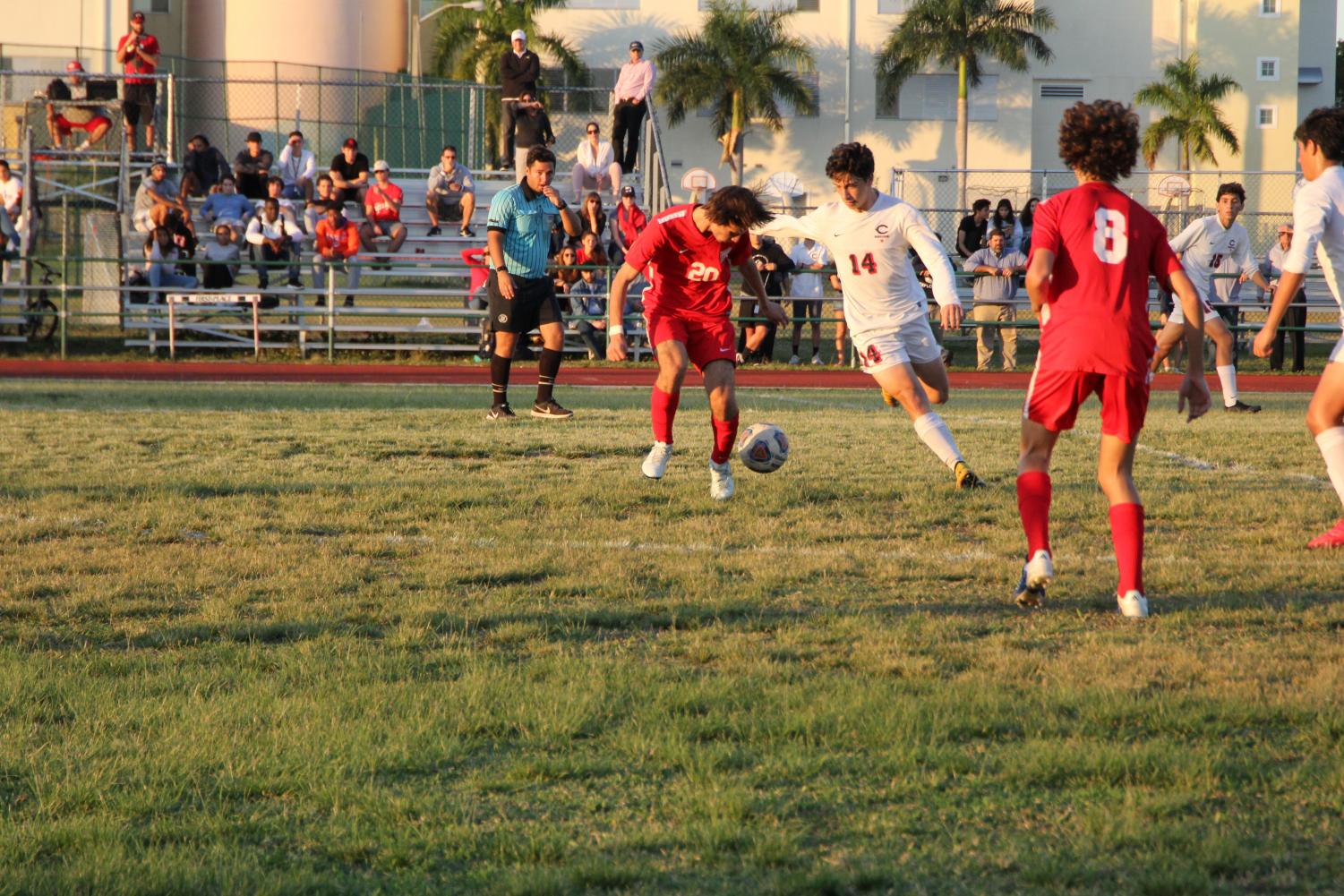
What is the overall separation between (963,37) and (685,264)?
1661 inches

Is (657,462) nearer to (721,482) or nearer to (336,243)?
(721,482)

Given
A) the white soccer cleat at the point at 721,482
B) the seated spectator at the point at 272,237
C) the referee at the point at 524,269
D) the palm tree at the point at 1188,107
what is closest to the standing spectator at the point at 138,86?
the seated spectator at the point at 272,237

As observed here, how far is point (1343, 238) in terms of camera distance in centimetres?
600

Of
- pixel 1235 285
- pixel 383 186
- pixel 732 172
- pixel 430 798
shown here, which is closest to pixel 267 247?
pixel 383 186

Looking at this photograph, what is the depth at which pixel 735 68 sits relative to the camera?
1861 inches

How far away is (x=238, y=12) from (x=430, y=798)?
3559cm

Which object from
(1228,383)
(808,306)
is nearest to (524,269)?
(1228,383)

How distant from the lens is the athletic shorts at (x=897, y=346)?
8352 millimetres

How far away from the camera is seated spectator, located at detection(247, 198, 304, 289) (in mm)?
20767

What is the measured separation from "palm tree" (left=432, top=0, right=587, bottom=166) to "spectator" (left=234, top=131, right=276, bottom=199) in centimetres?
2284

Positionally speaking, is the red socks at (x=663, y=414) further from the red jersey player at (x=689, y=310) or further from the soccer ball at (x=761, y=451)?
the soccer ball at (x=761, y=451)

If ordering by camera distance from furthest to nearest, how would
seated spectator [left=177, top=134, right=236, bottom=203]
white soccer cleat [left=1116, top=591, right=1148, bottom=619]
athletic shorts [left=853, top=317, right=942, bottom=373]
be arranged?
1. seated spectator [left=177, top=134, right=236, bottom=203]
2. athletic shorts [left=853, top=317, right=942, bottom=373]
3. white soccer cleat [left=1116, top=591, right=1148, bottom=619]

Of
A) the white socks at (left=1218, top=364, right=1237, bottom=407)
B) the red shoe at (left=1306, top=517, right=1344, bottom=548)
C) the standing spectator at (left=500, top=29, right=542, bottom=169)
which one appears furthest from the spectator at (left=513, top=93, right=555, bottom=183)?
the red shoe at (left=1306, top=517, right=1344, bottom=548)

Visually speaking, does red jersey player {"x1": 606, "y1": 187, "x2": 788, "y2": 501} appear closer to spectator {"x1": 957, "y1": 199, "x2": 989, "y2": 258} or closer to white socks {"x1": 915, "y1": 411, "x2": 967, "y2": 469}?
white socks {"x1": 915, "y1": 411, "x2": 967, "y2": 469}
